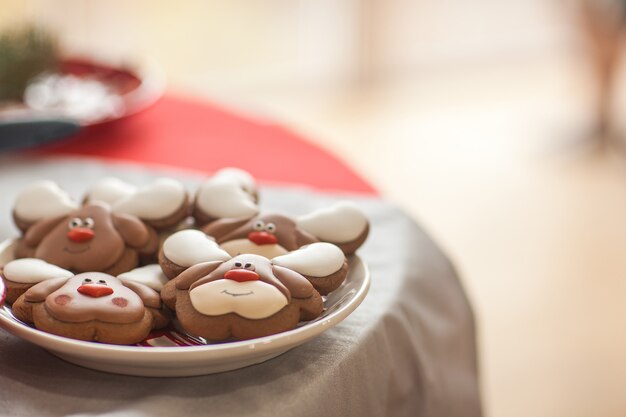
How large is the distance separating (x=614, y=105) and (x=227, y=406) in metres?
3.24

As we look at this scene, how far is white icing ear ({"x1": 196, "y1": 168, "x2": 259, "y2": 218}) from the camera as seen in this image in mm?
653

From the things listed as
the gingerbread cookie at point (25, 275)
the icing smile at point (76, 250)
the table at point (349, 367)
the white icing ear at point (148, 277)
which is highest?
the icing smile at point (76, 250)

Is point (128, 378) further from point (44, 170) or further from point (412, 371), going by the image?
point (44, 170)

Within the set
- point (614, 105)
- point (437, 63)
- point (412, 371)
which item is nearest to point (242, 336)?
point (412, 371)

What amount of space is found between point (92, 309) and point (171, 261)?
74 mm

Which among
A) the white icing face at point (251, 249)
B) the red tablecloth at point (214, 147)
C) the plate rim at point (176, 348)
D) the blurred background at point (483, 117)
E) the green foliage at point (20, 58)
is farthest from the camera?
the blurred background at point (483, 117)

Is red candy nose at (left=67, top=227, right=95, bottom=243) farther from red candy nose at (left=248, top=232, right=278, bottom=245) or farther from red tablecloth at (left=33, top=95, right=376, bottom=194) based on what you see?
red tablecloth at (left=33, top=95, right=376, bottom=194)

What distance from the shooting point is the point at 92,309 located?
513 mm

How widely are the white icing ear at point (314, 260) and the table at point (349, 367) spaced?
6 cm

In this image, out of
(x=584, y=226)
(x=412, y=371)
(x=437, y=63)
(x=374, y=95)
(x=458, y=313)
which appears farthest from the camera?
(x=437, y=63)

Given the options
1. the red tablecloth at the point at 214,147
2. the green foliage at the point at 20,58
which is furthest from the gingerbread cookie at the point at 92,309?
the green foliage at the point at 20,58

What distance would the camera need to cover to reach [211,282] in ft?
1.73

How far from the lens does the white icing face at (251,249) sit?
0.60 m

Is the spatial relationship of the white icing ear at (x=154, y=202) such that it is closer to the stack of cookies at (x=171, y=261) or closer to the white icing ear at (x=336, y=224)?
the stack of cookies at (x=171, y=261)
